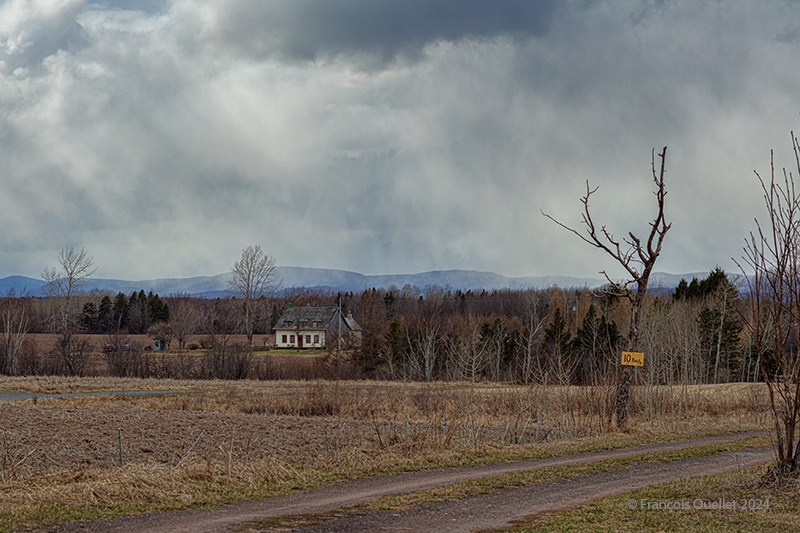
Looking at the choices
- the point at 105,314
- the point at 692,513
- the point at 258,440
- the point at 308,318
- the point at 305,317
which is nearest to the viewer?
the point at 692,513

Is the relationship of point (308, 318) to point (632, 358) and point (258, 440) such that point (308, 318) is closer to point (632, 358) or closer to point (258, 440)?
point (258, 440)

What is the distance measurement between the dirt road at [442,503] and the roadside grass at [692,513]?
25.0 inches

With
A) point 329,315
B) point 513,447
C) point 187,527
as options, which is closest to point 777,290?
point 513,447

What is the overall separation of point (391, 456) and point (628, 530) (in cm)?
774

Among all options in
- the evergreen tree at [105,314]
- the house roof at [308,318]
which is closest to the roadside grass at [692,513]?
the house roof at [308,318]

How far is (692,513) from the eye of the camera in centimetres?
957

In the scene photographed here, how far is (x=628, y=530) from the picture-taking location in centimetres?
874

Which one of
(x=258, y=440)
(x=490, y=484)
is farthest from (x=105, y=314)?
(x=490, y=484)

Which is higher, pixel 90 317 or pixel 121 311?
pixel 121 311

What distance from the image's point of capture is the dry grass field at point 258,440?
11281 mm

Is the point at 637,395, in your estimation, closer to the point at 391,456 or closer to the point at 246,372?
the point at 391,456

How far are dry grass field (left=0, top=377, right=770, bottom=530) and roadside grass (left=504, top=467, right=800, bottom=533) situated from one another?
511 centimetres

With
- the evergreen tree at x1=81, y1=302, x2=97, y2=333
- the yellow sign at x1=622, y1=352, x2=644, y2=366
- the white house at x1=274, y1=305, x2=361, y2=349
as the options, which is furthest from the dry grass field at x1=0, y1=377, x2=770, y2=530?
the evergreen tree at x1=81, y1=302, x2=97, y2=333

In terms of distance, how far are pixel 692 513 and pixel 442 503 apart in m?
3.94
